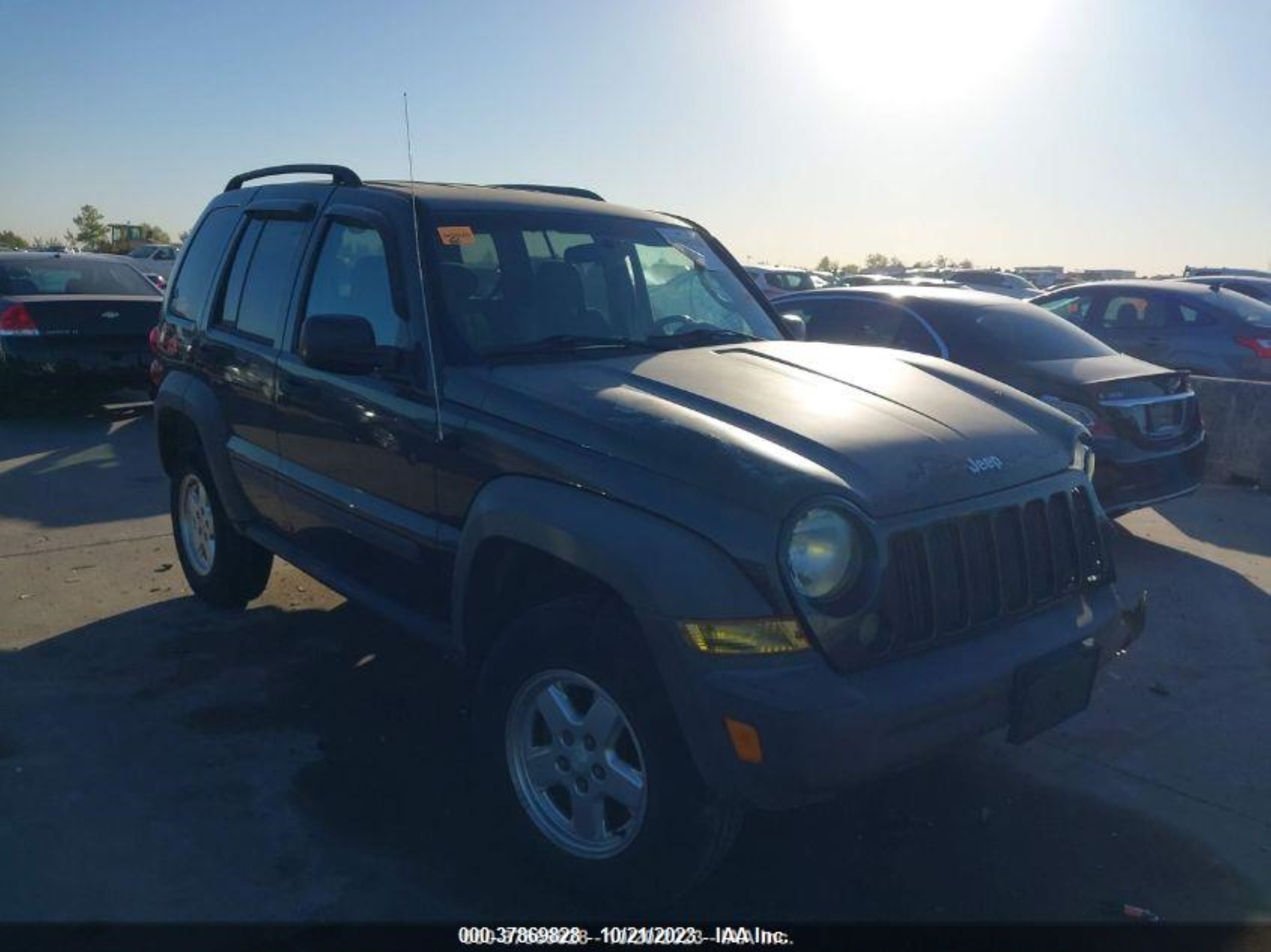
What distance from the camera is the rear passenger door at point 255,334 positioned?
4.75m

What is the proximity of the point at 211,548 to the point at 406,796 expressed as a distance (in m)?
2.41

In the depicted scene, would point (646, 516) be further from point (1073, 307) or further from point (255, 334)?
point (1073, 307)

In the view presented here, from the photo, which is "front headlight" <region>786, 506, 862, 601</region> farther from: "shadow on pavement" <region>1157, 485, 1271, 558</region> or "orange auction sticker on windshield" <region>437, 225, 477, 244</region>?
"shadow on pavement" <region>1157, 485, 1271, 558</region>

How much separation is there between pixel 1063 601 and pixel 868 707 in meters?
1.00

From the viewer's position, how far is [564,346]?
397cm

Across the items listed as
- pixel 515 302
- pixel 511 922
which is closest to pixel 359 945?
pixel 511 922

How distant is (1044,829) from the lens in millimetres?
3730

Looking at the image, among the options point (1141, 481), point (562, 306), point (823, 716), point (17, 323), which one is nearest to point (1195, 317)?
point (1141, 481)

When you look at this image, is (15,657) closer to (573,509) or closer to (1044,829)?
(573,509)

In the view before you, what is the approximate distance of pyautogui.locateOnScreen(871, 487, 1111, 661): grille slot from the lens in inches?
115

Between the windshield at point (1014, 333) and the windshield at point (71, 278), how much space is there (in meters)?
8.39

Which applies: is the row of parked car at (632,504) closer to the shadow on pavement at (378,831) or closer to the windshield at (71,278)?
the shadow on pavement at (378,831)

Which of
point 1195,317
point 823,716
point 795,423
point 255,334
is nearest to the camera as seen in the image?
point 823,716

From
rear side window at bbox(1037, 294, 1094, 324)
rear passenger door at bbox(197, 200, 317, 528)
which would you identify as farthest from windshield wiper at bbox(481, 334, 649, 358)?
rear side window at bbox(1037, 294, 1094, 324)
